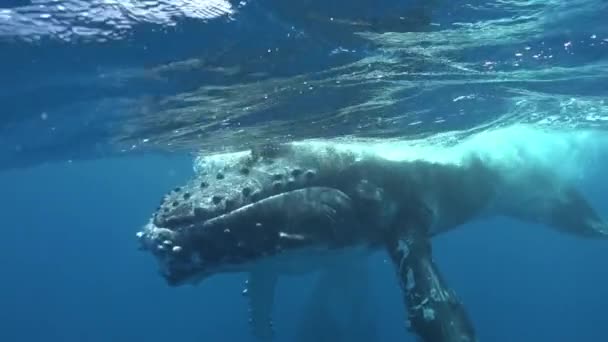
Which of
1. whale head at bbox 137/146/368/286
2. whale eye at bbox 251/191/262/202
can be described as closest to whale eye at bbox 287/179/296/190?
whale head at bbox 137/146/368/286

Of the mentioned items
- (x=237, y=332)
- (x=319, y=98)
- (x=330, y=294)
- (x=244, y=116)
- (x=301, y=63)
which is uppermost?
(x=301, y=63)

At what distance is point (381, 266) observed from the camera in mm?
56531

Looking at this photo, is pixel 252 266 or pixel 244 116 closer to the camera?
pixel 252 266

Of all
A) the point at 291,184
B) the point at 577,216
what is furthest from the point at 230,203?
the point at 577,216

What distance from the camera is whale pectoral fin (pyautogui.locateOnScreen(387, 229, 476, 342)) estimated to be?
10.6 meters

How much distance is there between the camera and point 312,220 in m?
11.6

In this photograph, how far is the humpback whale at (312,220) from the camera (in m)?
→ 10.2

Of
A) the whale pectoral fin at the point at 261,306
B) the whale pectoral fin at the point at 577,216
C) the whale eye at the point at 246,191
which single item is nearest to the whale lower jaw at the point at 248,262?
the whale eye at the point at 246,191

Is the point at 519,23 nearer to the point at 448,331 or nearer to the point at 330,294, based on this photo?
the point at 448,331

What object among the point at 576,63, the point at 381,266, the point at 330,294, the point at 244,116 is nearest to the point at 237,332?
the point at 381,266

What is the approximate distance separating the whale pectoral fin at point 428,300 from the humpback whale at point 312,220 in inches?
0.7

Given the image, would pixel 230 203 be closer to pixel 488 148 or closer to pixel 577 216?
pixel 488 148

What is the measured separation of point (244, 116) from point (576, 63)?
1004cm

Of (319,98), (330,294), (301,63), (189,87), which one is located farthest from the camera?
(330,294)
